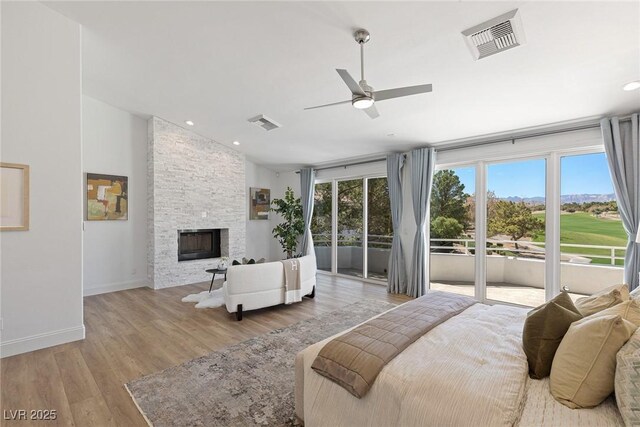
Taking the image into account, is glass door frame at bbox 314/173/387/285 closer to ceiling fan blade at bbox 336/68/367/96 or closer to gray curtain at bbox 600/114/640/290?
gray curtain at bbox 600/114/640/290

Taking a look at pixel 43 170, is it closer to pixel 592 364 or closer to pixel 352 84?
pixel 352 84

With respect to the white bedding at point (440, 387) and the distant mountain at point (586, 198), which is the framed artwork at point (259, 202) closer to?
the white bedding at point (440, 387)

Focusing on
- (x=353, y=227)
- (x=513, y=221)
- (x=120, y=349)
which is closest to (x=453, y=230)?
(x=513, y=221)

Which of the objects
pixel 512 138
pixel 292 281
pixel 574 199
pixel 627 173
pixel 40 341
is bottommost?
pixel 40 341

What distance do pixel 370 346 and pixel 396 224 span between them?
4164 mm

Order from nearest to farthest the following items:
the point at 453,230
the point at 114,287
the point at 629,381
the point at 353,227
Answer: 1. the point at 629,381
2. the point at 453,230
3. the point at 114,287
4. the point at 353,227

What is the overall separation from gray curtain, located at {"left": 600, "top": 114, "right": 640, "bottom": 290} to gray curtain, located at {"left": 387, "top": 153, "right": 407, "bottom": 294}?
2882 mm

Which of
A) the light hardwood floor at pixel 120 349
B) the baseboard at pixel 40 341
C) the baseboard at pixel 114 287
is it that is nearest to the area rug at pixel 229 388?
the light hardwood floor at pixel 120 349

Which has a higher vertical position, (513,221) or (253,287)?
(513,221)

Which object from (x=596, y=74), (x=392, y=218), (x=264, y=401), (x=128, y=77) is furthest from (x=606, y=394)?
(x=128, y=77)

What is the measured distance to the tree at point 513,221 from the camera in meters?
4.48

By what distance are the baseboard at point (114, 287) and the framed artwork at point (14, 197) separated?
2.75 meters

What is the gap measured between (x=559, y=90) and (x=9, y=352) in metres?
6.32

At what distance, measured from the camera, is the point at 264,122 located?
504cm
